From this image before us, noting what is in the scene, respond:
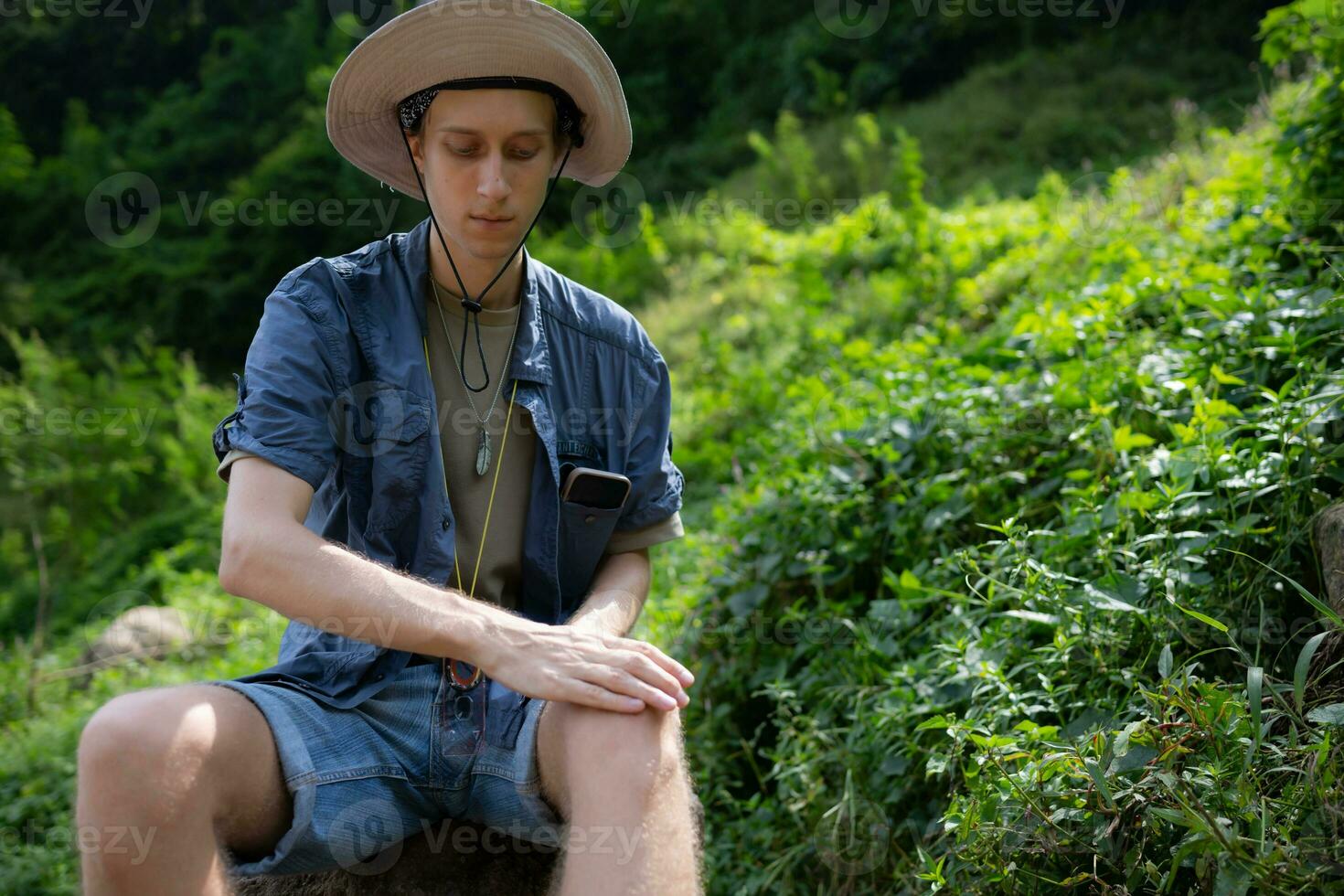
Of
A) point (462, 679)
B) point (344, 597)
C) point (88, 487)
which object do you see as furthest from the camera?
point (88, 487)

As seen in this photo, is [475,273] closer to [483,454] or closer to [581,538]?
[483,454]

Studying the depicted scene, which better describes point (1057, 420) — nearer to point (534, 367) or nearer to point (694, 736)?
point (694, 736)

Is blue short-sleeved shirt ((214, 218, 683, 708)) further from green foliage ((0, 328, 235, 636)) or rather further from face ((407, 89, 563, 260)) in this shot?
green foliage ((0, 328, 235, 636))

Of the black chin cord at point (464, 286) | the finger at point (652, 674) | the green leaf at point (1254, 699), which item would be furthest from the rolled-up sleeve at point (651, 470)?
the green leaf at point (1254, 699)

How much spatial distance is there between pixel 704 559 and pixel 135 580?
6422 mm

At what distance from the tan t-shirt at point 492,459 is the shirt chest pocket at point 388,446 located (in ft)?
0.32

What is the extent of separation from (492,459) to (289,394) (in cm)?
46

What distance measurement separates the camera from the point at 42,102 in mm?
19609

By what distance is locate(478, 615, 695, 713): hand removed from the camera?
1.87 metres

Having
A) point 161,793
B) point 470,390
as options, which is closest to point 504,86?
point 470,390

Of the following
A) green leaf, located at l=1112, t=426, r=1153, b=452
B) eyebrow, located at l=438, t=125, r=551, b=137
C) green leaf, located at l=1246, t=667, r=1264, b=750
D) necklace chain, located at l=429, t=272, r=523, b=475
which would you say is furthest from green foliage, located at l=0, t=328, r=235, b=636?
green leaf, located at l=1246, t=667, r=1264, b=750

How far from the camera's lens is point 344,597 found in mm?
1895

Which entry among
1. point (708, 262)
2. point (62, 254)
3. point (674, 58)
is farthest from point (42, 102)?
point (708, 262)

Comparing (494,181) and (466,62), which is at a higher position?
(466,62)
